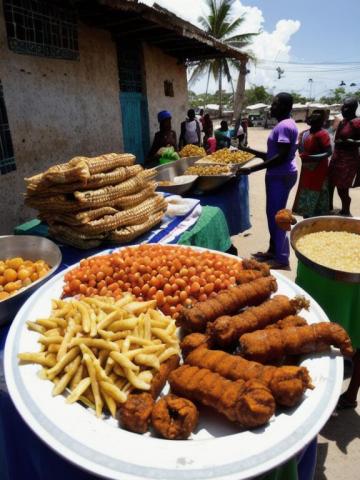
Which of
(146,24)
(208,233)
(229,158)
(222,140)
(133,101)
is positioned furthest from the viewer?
(222,140)

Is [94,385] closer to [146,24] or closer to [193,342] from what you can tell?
[193,342]

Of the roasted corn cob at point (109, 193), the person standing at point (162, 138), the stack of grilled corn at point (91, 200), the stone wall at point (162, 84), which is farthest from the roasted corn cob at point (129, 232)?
the stone wall at point (162, 84)

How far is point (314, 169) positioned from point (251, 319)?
6745 mm

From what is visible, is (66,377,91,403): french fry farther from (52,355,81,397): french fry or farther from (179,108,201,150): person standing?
(179,108,201,150): person standing

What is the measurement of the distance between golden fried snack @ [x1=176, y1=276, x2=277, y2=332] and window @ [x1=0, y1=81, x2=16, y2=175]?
4351 mm

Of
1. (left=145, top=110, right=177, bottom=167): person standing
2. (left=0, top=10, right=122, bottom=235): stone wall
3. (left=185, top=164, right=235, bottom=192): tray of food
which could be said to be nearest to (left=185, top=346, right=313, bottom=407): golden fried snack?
(left=185, top=164, right=235, bottom=192): tray of food

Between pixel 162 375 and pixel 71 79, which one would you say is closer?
pixel 162 375

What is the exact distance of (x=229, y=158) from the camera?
257 inches

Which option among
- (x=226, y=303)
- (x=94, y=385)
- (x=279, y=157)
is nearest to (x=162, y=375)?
(x=94, y=385)

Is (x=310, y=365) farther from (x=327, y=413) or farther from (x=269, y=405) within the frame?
(x=269, y=405)

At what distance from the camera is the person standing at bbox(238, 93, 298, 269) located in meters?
5.05

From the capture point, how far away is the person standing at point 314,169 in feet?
A: 24.0

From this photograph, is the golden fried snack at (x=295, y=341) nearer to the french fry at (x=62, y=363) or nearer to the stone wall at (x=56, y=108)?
the french fry at (x=62, y=363)

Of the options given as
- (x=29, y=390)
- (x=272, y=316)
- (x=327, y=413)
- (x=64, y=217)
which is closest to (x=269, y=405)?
(x=327, y=413)
